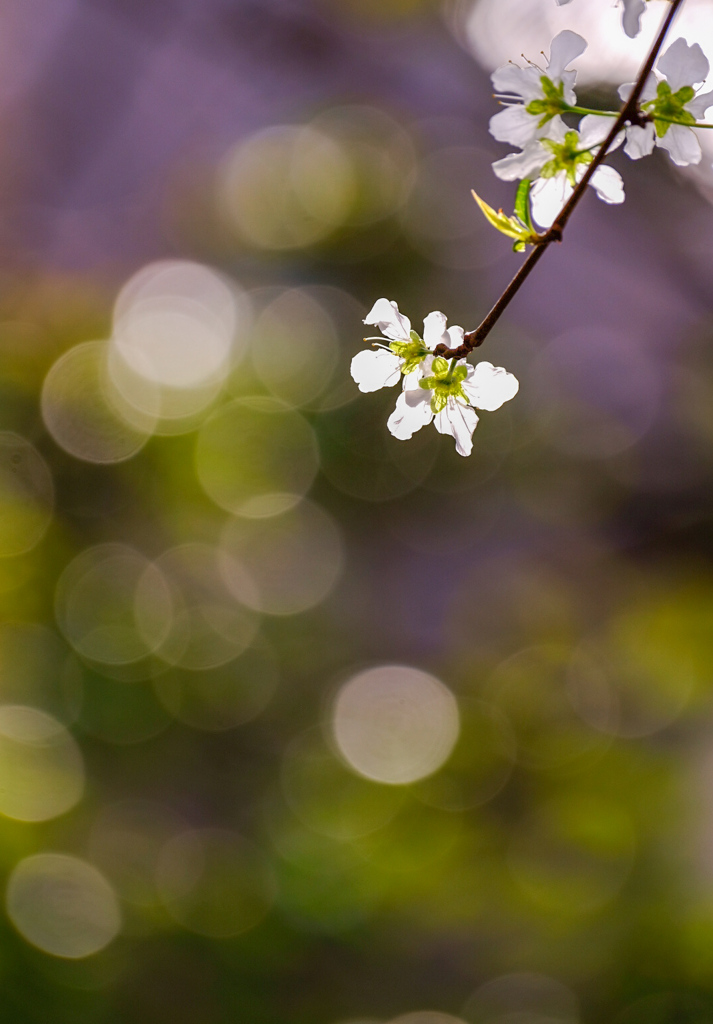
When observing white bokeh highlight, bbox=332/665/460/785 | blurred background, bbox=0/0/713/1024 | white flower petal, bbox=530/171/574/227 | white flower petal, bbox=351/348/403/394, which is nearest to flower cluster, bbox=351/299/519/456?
white flower petal, bbox=351/348/403/394

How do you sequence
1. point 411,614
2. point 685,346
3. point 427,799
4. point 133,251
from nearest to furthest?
point 427,799, point 685,346, point 133,251, point 411,614

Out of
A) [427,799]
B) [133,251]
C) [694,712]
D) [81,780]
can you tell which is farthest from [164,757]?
[133,251]

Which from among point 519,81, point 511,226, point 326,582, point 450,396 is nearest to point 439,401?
point 450,396

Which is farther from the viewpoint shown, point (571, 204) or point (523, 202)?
point (523, 202)

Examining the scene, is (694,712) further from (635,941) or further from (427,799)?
(427,799)

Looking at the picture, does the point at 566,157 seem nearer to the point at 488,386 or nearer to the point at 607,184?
the point at 607,184

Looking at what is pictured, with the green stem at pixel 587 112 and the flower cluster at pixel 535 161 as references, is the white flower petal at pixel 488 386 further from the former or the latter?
the green stem at pixel 587 112

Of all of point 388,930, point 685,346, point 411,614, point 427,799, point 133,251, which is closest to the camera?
point 388,930
